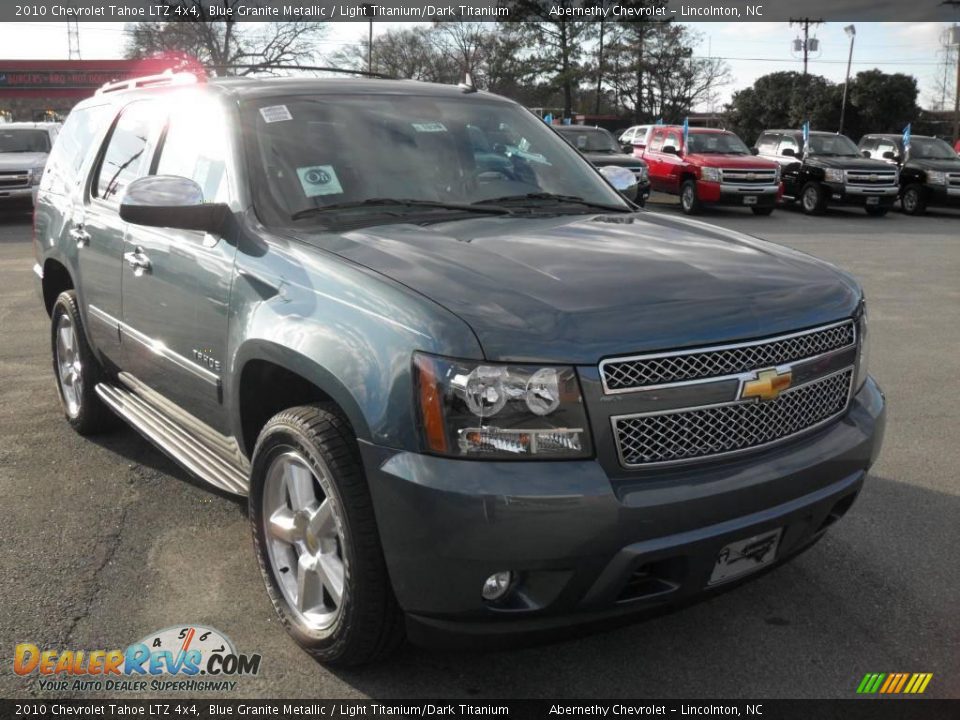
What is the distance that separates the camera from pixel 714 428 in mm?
2578

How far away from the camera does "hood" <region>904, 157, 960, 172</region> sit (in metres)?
21.0

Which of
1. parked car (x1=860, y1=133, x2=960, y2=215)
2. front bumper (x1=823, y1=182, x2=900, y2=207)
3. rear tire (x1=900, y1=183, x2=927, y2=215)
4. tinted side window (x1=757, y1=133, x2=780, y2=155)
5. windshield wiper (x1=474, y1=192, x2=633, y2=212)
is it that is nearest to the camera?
windshield wiper (x1=474, y1=192, x2=633, y2=212)

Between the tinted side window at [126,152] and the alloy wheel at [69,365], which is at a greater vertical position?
the tinted side window at [126,152]

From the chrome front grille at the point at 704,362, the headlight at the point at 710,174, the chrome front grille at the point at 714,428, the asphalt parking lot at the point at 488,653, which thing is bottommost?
the asphalt parking lot at the point at 488,653

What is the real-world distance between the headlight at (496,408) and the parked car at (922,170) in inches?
841

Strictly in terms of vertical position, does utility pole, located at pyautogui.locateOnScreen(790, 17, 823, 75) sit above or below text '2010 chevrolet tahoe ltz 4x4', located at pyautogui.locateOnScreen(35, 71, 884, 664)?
above

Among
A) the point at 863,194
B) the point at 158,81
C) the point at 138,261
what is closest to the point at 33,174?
the point at 158,81

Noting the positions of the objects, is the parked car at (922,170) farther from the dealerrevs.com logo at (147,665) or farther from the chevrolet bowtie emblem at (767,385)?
the dealerrevs.com logo at (147,665)

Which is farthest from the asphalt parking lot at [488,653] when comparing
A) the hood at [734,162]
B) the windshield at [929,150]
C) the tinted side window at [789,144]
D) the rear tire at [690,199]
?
the windshield at [929,150]

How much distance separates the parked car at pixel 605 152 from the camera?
19.2 m

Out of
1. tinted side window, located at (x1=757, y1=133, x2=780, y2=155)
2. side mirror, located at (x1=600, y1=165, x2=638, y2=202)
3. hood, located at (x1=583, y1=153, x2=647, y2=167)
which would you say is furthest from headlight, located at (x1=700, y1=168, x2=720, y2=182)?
side mirror, located at (x1=600, y1=165, x2=638, y2=202)

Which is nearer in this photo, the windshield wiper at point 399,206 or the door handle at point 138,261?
the windshield wiper at point 399,206

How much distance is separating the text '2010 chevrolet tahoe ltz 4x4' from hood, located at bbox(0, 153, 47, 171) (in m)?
15.9

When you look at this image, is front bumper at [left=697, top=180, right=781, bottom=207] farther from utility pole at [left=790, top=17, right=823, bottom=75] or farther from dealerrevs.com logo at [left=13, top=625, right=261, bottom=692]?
utility pole at [left=790, top=17, right=823, bottom=75]
